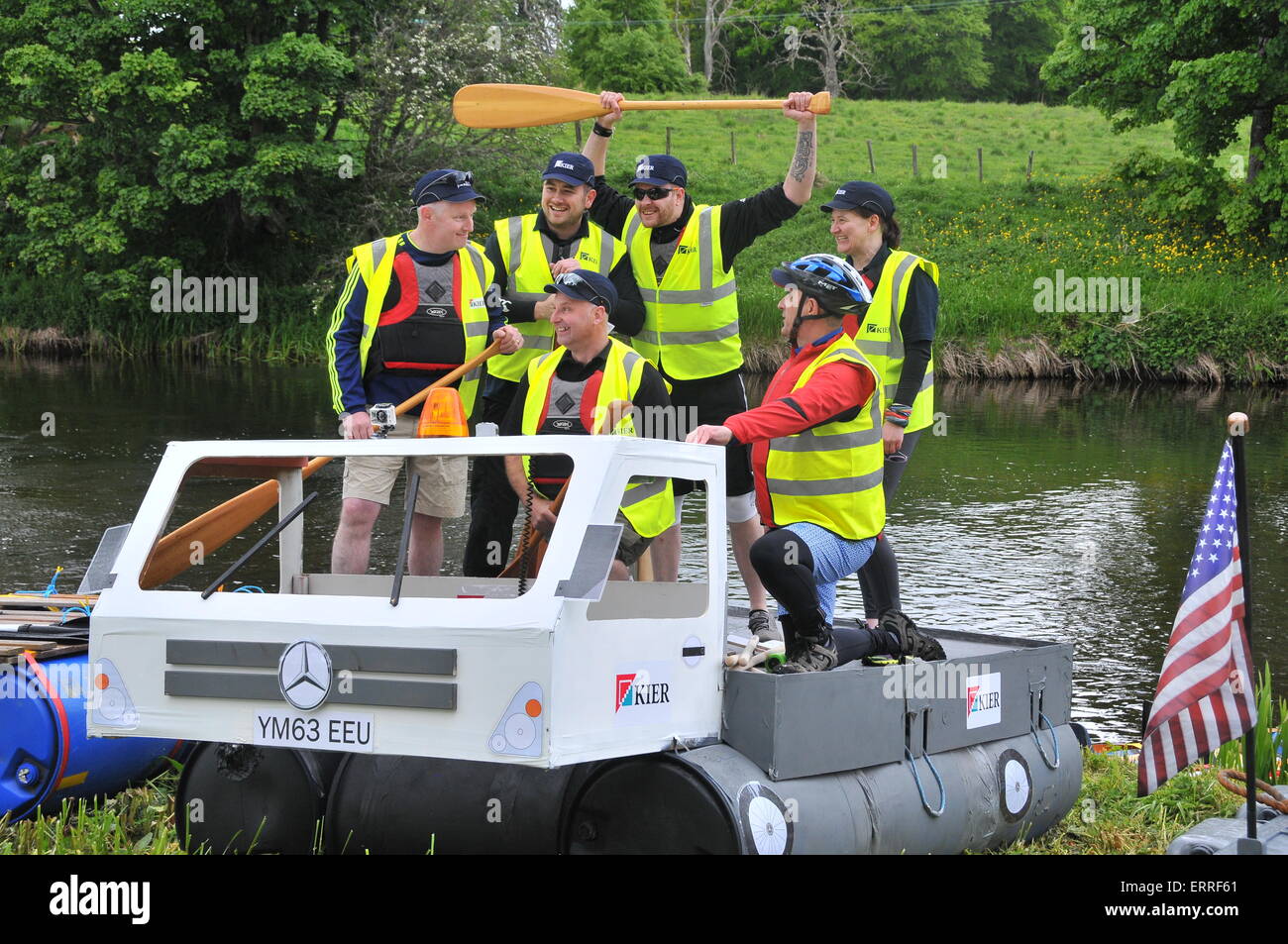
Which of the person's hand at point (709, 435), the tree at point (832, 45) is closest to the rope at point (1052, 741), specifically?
the person's hand at point (709, 435)

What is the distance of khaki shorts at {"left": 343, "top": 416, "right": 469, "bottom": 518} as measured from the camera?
664cm

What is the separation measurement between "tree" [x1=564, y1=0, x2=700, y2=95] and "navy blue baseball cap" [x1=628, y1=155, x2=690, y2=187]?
4750 centimetres

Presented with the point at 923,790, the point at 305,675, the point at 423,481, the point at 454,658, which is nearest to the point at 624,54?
the point at 423,481

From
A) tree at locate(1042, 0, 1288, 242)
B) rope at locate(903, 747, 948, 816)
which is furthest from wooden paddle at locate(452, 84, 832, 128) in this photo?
tree at locate(1042, 0, 1288, 242)

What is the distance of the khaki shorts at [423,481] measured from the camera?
664 cm

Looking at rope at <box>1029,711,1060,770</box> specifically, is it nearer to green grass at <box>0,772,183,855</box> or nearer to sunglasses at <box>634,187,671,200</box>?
sunglasses at <box>634,187,671,200</box>

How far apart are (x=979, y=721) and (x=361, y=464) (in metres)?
2.81

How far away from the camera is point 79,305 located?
32.1m

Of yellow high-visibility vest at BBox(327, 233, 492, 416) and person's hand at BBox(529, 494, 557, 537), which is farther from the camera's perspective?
yellow high-visibility vest at BBox(327, 233, 492, 416)

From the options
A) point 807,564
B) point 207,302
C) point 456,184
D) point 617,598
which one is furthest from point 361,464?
point 207,302

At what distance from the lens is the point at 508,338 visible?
21.5ft

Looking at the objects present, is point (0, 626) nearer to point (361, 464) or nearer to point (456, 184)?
point (361, 464)

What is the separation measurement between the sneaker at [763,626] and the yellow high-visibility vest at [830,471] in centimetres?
94

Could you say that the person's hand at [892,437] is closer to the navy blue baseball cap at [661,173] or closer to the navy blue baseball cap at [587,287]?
the navy blue baseball cap at [661,173]
